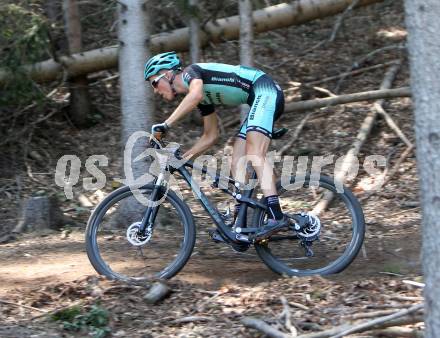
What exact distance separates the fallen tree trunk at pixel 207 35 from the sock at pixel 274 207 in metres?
4.55

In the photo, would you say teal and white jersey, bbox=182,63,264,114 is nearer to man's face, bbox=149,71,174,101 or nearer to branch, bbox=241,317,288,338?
man's face, bbox=149,71,174,101

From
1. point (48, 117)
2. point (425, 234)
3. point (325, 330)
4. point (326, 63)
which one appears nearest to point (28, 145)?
point (48, 117)

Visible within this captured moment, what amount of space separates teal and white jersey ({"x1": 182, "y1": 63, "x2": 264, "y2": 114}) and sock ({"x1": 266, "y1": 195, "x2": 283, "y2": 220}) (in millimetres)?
855

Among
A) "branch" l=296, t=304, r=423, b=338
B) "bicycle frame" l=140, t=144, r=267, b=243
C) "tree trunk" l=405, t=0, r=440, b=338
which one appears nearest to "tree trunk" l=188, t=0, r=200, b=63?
"bicycle frame" l=140, t=144, r=267, b=243

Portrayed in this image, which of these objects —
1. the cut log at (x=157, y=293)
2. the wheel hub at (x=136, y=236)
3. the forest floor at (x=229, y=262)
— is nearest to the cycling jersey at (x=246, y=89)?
the wheel hub at (x=136, y=236)

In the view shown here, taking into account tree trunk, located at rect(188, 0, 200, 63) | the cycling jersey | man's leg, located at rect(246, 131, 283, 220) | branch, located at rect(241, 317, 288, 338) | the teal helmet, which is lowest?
branch, located at rect(241, 317, 288, 338)

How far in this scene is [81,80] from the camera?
1012 cm

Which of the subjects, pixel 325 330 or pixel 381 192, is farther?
pixel 381 192

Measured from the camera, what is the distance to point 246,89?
5.78m

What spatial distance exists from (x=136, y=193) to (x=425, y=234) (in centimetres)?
260

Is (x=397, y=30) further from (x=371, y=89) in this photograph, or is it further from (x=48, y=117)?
(x=48, y=117)

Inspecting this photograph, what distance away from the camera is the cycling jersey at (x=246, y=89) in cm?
566

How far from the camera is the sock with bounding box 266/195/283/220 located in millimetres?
5758

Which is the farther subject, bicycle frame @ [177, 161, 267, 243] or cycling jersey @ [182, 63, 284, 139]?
bicycle frame @ [177, 161, 267, 243]
